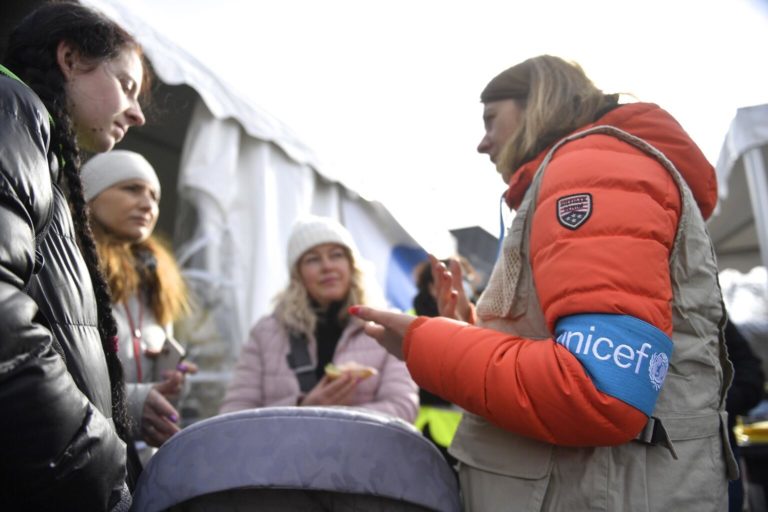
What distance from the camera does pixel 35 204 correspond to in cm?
72

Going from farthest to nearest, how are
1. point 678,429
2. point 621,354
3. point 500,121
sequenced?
point 500,121, point 678,429, point 621,354

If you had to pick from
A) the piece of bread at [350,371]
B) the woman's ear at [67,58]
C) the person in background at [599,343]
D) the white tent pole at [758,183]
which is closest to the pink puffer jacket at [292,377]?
the piece of bread at [350,371]

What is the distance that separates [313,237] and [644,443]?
1.66 m

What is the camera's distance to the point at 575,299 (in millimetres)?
806

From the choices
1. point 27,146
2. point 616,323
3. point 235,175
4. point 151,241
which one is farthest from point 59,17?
point 235,175

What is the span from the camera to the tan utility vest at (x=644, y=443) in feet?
2.81

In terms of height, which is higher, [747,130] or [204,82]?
[204,82]

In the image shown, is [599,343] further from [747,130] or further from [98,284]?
[747,130]

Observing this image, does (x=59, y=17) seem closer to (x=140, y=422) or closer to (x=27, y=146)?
(x=27, y=146)

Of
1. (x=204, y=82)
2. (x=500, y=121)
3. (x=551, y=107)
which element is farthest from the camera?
(x=204, y=82)

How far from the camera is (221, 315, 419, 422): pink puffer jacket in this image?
2.03m

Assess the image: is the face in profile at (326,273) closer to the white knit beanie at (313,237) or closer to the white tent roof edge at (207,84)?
the white knit beanie at (313,237)

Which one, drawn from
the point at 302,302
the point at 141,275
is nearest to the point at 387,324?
the point at 302,302

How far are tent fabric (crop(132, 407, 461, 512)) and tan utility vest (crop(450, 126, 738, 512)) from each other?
0.34ft
